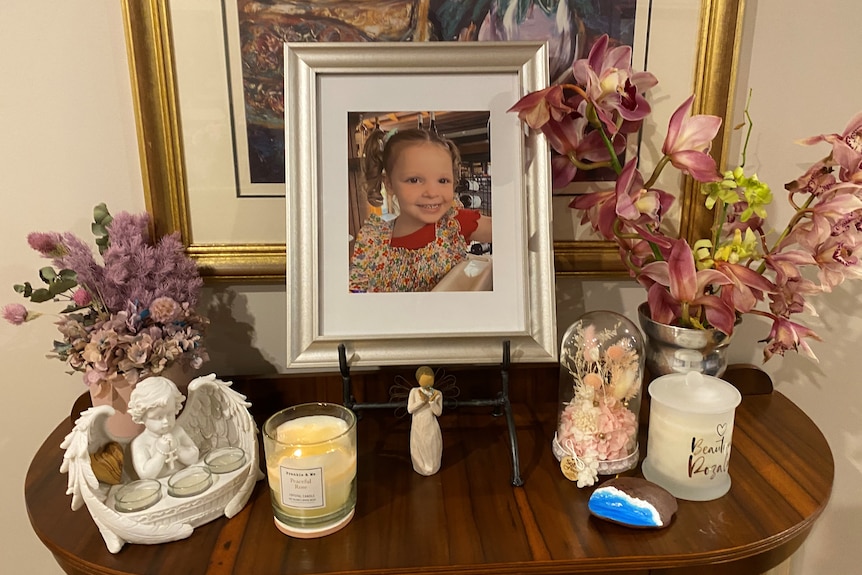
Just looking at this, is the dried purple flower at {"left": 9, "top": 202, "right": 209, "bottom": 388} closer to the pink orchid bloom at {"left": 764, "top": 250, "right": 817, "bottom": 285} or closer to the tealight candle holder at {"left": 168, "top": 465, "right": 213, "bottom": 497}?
the tealight candle holder at {"left": 168, "top": 465, "right": 213, "bottom": 497}

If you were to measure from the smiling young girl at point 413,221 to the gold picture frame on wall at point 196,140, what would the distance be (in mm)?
167

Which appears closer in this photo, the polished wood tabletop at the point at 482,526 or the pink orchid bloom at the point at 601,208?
the polished wood tabletop at the point at 482,526

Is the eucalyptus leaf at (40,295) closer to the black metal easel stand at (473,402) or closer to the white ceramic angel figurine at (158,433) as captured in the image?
the white ceramic angel figurine at (158,433)

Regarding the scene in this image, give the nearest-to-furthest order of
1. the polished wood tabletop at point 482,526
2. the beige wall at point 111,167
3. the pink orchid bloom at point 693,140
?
the polished wood tabletop at point 482,526 < the pink orchid bloom at point 693,140 < the beige wall at point 111,167

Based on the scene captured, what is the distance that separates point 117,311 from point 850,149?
37.5 inches

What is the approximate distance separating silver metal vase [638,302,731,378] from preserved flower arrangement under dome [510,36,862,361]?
2cm

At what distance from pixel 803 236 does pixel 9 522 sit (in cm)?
130

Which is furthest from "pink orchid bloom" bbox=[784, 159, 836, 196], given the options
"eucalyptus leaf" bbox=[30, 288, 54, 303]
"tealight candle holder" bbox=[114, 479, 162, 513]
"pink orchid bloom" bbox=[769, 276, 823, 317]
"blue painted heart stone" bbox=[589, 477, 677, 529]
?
"eucalyptus leaf" bbox=[30, 288, 54, 303]

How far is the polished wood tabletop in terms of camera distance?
66cm

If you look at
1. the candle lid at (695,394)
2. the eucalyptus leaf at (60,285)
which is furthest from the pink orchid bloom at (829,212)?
the eucalyptus leaf at (60,285)

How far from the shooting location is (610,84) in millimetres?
781

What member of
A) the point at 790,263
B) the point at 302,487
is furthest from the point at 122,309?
the point at 790,263

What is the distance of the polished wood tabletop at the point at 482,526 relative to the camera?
660 millimetres

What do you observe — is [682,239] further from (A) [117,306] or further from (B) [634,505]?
(A) [117,306]
